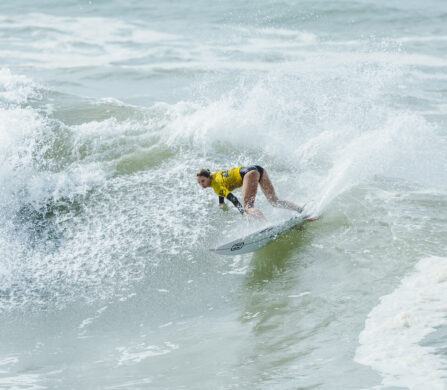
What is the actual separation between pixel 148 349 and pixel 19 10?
32.3 metres

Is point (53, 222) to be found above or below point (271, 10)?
below

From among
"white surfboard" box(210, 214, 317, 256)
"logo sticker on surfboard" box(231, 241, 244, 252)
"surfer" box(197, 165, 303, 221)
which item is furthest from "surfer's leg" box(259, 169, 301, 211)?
"logo sticker on surfboard" box(231, 241, 244, 252)

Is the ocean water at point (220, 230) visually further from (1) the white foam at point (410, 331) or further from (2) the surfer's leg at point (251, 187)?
(2) the surfer's leg at point (251, 187)

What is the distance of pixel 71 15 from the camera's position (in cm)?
3328

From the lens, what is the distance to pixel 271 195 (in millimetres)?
9477

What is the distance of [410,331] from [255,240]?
332cm

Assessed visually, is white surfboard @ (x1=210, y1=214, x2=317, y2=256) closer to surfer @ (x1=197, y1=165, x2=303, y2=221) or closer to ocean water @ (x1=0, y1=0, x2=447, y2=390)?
ocean water @ (x1=0, y1=0, x2=447, y2=390)

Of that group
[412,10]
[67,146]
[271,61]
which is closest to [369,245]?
[67,146]

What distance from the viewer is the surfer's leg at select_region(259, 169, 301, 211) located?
9297 mm

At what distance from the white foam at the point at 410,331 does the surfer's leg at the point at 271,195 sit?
8.55 feet

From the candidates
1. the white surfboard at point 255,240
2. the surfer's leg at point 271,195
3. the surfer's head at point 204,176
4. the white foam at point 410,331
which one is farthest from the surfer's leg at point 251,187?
the white foam at point 410,331

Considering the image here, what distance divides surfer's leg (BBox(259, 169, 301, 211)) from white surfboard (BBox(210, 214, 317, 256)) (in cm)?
40

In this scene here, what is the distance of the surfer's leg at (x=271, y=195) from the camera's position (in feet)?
30.5

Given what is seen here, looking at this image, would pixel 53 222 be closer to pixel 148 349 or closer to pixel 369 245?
pixel 148 349
